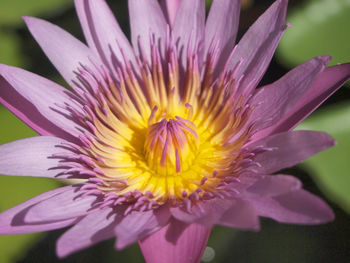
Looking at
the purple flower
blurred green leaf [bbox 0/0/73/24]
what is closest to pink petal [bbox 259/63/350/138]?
the purple flower

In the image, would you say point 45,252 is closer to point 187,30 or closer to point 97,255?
point 97,255

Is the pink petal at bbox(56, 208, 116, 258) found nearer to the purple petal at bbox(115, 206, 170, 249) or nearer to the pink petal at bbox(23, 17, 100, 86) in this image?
the purple petal at bbox(115, 206, 170, 249)

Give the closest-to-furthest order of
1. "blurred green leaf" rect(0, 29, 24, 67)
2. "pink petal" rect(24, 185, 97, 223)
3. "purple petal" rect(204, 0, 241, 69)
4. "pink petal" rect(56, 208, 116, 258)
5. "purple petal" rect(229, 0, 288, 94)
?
"pink petal" rect(56, 208, 116, 258) → "pink petal" rect(24, 185, 97, 223) → "purple petal" rect(229, 0, 288, 94) → "purple petal" rect(204, 0, 241, 69) → "blurred green leaf" rect(0, 29, 24, 67)

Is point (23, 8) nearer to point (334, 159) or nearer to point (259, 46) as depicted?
point (259, 46)

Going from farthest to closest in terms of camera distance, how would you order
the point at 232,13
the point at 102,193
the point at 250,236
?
the point at 250,236 < the point at 232,13 < the point at 102,193

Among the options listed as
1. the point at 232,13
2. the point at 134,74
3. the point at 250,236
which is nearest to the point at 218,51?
the point at 232,13

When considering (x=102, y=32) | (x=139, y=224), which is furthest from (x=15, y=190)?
(x=139, y=224)

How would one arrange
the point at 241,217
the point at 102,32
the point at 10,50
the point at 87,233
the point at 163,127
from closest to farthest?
1. the point at 241,217
2. the point at 87,233
3. the point at 163,127
4. the point at 102,32
5. the point at 10,50
